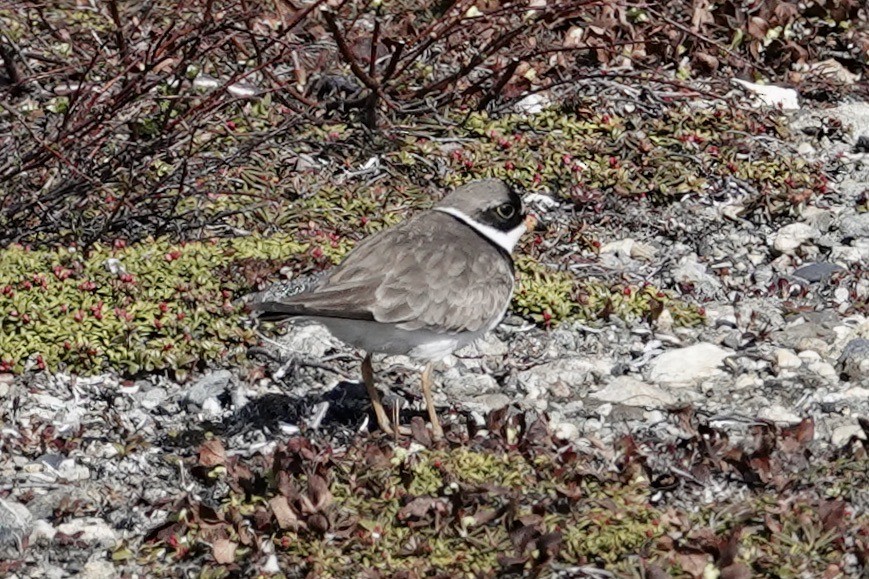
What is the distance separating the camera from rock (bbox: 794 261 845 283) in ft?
31.6

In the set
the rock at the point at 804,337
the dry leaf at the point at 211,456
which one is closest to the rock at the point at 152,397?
the dry leaf at the point at 211,456

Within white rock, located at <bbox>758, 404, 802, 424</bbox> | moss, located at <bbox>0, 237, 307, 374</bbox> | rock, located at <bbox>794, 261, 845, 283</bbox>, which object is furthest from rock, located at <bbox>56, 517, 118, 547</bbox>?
rock, located at <bbox>794, 261, 845, 283</bbox>

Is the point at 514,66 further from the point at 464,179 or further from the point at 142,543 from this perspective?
the point at 142,543

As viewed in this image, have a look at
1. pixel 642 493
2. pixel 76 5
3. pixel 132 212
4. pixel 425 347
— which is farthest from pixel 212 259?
pixel 76 5

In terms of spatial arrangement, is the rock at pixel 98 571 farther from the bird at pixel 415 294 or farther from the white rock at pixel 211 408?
the white rock at pixel 211 408

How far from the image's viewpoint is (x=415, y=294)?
7.61 metres

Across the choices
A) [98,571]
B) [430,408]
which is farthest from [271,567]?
[430,408]

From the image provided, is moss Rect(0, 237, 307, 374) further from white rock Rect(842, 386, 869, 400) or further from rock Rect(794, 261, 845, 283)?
white rock Rect(842, 386, 869, 400)

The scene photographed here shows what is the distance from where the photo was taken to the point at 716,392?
27.1 ft

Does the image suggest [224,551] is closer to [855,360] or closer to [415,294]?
[415,294]

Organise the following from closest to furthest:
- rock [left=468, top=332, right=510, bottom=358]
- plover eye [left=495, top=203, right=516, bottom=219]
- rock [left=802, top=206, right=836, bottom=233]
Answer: plover eye [left=495, top=203, right=516, bottom=219] → rock [left=468, top=332, right=510, bottom=358] → rock [left=802, top=206, right=836, bottom=233]

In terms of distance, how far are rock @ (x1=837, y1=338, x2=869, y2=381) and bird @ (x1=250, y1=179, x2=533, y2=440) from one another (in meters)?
1.98

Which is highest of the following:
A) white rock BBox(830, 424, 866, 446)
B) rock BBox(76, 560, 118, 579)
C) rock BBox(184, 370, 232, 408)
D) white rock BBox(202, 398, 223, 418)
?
rock BBox(76, 560, 118, 579)

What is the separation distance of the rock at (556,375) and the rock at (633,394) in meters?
0.19
